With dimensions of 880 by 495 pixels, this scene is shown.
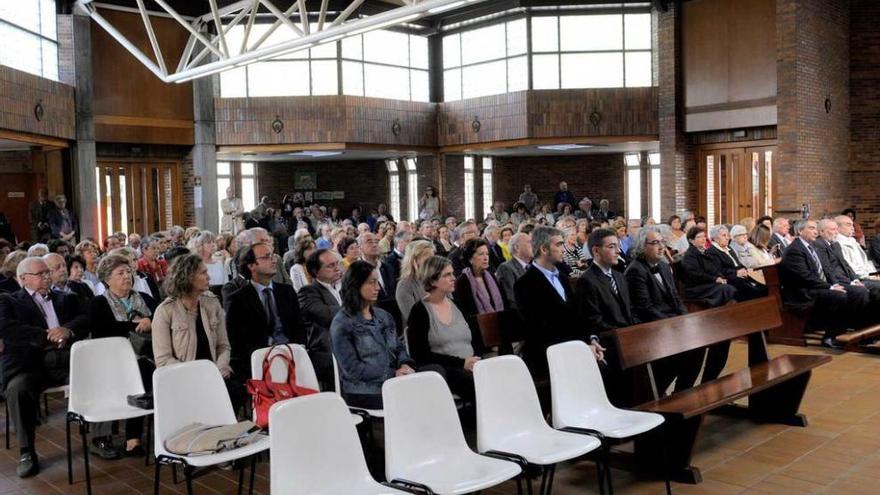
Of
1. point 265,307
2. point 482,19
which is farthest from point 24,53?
point 265,307

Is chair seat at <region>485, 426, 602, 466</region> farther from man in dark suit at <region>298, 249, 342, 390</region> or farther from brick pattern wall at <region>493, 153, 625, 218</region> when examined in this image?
brick pattern wall at <region>493, 153, 625, 218</region>

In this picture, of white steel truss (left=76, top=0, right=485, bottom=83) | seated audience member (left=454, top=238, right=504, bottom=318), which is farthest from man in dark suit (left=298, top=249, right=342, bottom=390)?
white steel truss (left=76, top=0, right=485, bottom=83)

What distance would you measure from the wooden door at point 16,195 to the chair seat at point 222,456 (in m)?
14.7

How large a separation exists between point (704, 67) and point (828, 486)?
13.2 m

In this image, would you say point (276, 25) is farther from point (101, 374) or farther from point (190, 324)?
point (101, 374)

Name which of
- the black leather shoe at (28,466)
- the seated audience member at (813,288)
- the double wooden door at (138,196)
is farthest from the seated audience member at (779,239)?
the double wooden door at (138,196)

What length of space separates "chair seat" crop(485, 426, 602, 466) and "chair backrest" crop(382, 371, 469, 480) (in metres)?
0.27

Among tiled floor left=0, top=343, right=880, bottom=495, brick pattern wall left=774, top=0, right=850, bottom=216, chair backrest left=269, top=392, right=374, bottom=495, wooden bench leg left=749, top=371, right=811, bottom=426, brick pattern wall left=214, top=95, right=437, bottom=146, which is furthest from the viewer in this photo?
brick pattern wall left=214, top=95, right=437, bottom=146

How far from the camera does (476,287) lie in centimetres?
637

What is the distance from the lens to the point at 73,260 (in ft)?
23.9

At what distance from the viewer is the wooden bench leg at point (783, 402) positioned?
5.68 metres

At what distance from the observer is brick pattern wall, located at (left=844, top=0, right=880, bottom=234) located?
52.0ft

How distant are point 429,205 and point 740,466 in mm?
14748

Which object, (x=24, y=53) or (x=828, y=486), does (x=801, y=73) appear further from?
(x=24, y=53)
